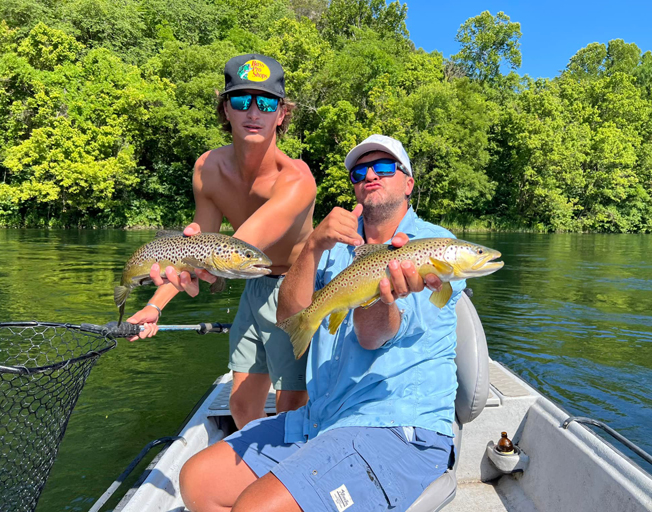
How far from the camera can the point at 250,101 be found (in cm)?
311

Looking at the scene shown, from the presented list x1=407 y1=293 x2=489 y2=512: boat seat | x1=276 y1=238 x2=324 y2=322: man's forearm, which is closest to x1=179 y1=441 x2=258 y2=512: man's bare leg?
x1=276 y1=238 x2=324 y2=322: man's forearm

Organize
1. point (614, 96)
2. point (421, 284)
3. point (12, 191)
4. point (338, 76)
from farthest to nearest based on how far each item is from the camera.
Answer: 1. point (614, 96)
2. point (338, 76)
3. point (12, 191)
4. point (421, 284)

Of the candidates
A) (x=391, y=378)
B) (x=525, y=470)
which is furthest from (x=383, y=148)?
(x=525, y=470)

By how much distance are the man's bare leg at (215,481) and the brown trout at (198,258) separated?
0.95 metres

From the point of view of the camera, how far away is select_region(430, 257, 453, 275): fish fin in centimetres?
233

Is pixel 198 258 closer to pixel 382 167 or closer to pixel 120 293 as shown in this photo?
pixel 120 293

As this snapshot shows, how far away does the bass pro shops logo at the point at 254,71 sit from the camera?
10.1 ft

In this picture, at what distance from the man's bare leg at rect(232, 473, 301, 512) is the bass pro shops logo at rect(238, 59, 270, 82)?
86.2 inches

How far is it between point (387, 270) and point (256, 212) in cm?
97

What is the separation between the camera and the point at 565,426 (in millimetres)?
3465

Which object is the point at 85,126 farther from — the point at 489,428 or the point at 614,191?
the point at 614,191

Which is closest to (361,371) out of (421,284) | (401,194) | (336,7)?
(421,284)

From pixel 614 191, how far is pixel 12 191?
4788cm

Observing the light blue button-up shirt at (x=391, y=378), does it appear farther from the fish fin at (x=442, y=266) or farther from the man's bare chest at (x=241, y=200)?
the man's bare chest at (x=241, y=200)
